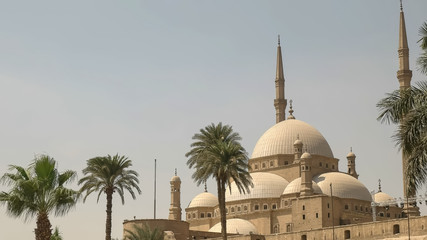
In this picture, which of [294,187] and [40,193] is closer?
[40,193]

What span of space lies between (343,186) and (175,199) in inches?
742

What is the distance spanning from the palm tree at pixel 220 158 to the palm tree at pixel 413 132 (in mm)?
21605

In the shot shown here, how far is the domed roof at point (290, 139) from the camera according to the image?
84.4 metres

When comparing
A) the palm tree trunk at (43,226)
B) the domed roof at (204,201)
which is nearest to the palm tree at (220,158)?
the palm tree trunk at (43,226)

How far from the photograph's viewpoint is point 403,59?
7512 centimetres

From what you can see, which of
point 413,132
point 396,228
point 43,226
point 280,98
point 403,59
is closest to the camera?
point 413,132

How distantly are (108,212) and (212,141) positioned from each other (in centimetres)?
704

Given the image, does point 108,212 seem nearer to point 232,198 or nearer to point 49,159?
point 49,159

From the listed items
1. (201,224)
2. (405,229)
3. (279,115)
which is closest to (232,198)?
(201,224)

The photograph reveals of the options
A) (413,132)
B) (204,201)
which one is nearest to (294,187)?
(204,201)

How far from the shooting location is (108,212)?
137 feet

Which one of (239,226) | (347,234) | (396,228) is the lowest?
(347,234)

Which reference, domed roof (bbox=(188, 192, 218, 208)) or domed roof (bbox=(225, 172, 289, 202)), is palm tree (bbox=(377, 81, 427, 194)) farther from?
domed roof (bbox=(188, 192, 218, 208))

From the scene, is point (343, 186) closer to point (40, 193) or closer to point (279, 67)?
point (279, 67)
